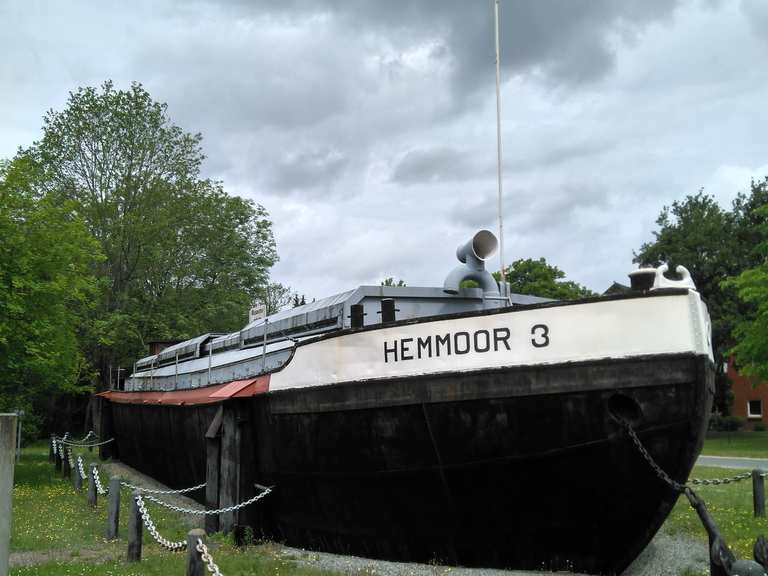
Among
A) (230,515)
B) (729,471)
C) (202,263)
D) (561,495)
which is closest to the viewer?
(561,495)

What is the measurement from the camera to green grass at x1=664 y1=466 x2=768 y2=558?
28.5ft

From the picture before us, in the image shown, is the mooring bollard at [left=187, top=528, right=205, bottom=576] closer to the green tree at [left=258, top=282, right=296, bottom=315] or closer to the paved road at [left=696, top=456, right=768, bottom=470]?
the paved road at [left=696, top=456, right=768, bottom=470]

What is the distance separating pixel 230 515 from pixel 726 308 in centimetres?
3209

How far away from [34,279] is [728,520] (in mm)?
14715

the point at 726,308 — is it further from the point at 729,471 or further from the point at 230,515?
the point at 230,515

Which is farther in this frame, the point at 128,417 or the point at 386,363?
the point at 128,417

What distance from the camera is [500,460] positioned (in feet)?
23.7

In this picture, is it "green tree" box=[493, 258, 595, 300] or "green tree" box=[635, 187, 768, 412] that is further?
"green tree" box=[493, 258, 595, 300]

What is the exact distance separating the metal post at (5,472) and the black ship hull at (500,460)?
134 inches

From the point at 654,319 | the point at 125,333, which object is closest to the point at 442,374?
the point at 654,319

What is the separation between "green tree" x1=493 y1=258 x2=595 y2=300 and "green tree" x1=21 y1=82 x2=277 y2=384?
1947cm

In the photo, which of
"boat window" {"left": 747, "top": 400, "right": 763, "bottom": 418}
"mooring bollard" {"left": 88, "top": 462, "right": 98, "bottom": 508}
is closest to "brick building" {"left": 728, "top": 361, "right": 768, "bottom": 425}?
"boat window" {"left": 747, "top": 400, "right": 763, "bottom": 418}

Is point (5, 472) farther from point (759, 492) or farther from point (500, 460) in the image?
point (759, 492)

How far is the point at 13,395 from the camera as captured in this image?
70.2 ft
